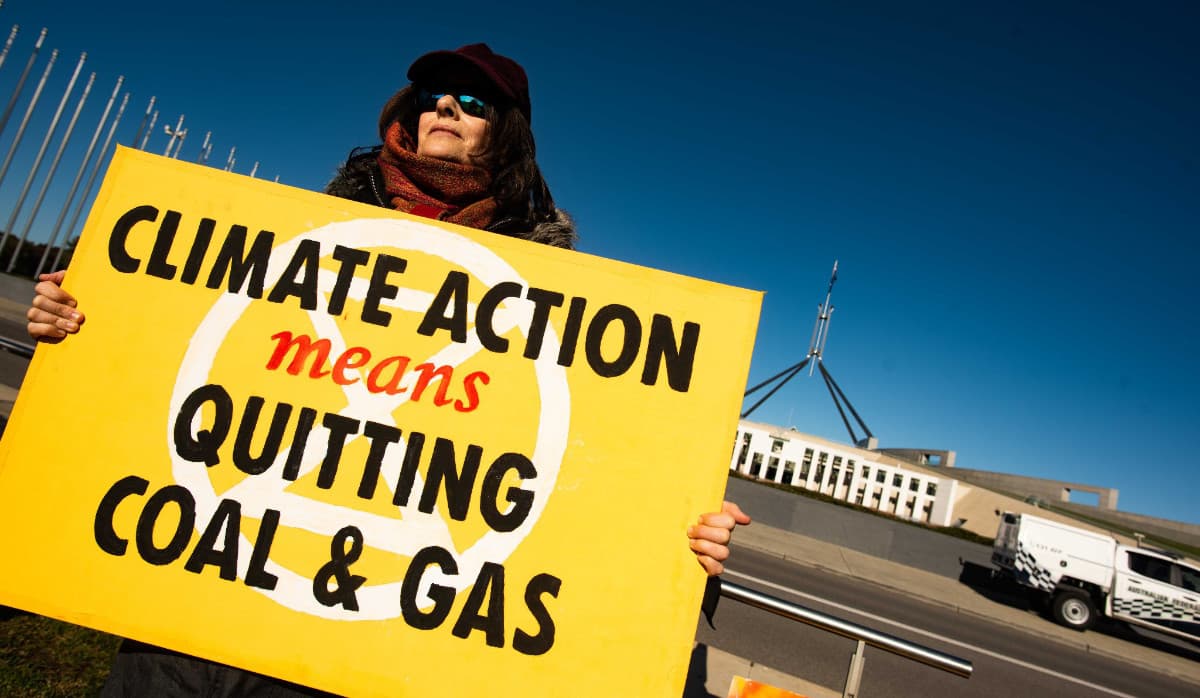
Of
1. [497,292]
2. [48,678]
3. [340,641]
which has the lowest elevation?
[48,678]

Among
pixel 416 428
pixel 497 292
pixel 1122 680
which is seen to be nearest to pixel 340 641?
pixel 416 428

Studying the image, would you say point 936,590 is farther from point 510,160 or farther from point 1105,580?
point 510,160

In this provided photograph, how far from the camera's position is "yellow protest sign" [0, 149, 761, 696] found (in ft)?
4.08

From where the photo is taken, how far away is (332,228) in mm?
1431

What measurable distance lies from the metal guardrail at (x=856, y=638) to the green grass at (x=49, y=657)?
2795mm

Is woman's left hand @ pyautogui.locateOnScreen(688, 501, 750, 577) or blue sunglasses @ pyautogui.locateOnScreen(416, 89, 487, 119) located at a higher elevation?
blue sunglasses @ pyautogui.locateOnScreen(416, 89, 487, 119)

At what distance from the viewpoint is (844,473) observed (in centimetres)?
2645

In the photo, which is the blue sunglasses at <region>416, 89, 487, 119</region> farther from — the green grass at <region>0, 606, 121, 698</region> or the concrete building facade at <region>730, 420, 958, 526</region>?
the concrete building facade at <region>730, 420, 958, 526</region>

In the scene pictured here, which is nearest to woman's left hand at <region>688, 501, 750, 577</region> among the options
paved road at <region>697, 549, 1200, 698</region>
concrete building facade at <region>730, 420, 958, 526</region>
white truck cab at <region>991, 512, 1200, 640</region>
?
paved road at <region>697, 549, 1200, 698</region>

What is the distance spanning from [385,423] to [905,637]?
8.11 metres

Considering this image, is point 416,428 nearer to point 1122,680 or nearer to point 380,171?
point 380,171

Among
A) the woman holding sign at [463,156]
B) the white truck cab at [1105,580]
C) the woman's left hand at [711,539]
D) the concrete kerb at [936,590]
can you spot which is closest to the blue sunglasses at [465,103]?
the woman holding sign at [463,156]

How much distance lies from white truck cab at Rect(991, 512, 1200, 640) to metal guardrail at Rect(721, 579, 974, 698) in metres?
12.7

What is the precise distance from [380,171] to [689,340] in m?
1.16
